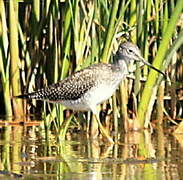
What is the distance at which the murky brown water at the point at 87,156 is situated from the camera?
6.64 metres

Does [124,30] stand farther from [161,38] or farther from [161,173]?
[161,173]

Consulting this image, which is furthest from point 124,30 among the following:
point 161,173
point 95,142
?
point 161,173

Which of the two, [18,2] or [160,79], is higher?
[18,2]

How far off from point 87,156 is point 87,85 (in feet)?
4.13

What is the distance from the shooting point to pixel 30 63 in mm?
9891

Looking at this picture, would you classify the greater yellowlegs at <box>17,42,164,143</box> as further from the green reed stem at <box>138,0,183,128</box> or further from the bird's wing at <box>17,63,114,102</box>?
the green reed stem at <box>138,0,183,128</box>

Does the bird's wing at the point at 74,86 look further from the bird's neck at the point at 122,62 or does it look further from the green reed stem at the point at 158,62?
the green reed stem at the point at 158,62

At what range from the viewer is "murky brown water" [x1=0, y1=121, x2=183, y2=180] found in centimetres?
664

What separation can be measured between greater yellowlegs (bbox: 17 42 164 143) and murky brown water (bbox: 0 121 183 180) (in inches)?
17.2

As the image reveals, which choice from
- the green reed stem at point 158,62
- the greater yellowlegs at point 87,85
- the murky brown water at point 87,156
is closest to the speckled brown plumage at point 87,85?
the greater yellowlegs at point 87,85

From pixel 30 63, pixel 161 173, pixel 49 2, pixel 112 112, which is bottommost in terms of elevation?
pixel 161 173

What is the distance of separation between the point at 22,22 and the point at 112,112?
5.71 feet

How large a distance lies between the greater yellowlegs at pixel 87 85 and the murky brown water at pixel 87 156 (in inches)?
17.2

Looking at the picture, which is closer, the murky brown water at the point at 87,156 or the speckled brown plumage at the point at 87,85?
the murky brown water at the point at 87,156
